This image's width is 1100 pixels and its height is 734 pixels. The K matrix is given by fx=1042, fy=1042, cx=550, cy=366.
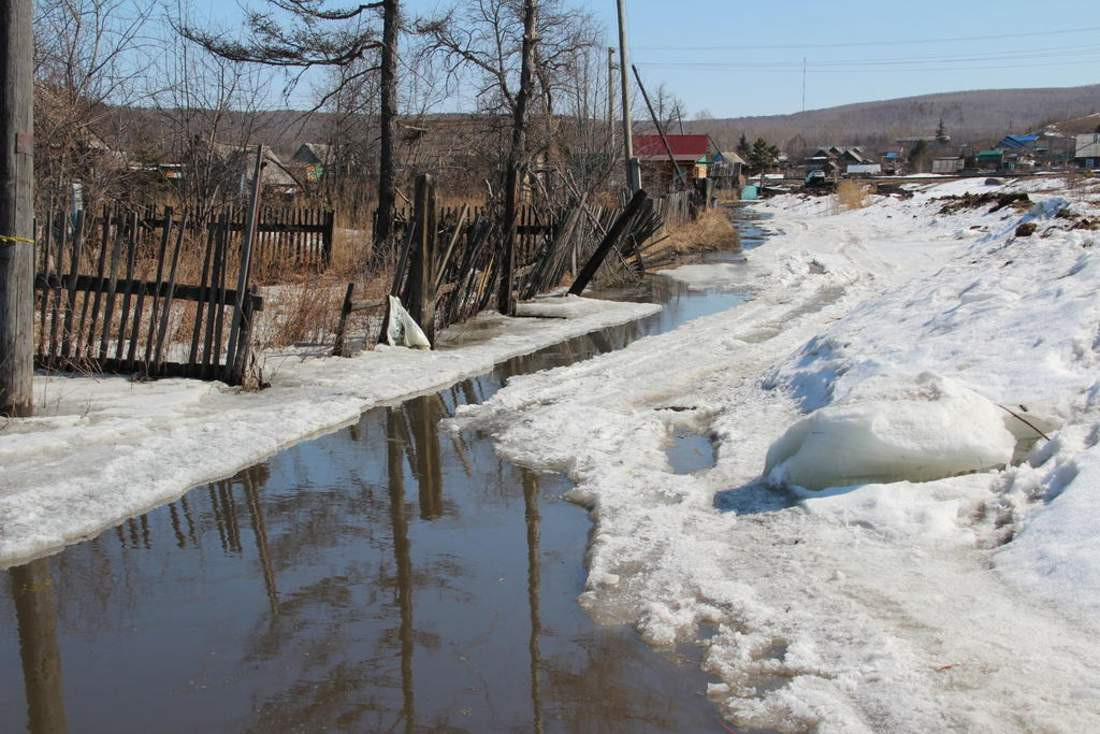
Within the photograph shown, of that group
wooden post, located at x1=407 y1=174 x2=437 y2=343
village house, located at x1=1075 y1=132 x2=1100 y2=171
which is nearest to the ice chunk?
wooden post, located at x1=407 y1=174 x2=437 y2=343

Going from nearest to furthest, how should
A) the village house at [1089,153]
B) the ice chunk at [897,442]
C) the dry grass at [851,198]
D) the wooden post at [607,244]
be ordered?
the ice chunk at [897,442]
the wooden post at [607,244]
the dry grass at [851,198]
the village house at [1089,153]

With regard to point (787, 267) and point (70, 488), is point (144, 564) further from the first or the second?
A: point (787, 267)

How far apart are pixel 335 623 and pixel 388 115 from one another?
14513mm

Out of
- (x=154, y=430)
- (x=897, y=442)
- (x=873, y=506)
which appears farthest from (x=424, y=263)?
(x=873, y=506)

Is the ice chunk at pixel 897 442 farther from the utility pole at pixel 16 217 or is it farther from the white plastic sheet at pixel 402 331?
the white plastic sheet at pixel 402 331

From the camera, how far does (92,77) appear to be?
14.4 metres

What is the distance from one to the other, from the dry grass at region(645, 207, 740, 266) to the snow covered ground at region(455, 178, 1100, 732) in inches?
604

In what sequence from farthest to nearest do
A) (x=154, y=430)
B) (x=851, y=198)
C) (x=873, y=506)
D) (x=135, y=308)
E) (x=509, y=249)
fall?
(x=851, y=198), (x=509, y=249), (x=135, y=308), (x=154, y=430), (x=873, y=506)

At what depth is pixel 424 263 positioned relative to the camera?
11.4 meters

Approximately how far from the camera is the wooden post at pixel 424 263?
1127 cm

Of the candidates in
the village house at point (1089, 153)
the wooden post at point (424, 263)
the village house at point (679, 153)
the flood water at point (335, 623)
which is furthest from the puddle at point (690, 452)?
the village house at point (1089, 153)

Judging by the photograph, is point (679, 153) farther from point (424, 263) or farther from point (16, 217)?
point (16, 217)

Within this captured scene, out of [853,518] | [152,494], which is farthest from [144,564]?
[853,518]

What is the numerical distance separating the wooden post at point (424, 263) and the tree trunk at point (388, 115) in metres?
5.73
